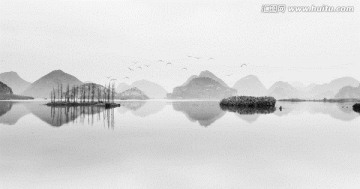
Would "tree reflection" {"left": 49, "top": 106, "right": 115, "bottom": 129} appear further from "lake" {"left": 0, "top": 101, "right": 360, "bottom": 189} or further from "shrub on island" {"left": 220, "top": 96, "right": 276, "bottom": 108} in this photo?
"shrub on island" {"left": 220, "top": 96, "right": 276, "bottom": 108}

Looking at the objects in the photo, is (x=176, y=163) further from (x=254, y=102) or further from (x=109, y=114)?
(x=254, y=102)

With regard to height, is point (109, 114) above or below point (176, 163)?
above

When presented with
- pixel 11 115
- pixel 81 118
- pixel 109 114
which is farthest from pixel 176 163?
pixel 11 115

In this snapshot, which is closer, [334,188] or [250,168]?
[334,188]

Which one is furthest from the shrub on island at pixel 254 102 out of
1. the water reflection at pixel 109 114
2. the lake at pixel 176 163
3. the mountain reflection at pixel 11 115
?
the lake at pixel 176 163

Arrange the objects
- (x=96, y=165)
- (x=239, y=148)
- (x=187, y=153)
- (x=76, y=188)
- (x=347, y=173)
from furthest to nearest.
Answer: (x=239, y=148) < (x=187, y=153) < (x=96, y=165) < (x=347, y=173) < (x=76, y=188)

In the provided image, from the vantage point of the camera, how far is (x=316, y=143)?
32.4 m

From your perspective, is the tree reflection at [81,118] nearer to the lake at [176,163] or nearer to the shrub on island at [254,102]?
the lake at [176,163]

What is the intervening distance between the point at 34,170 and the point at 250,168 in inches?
553

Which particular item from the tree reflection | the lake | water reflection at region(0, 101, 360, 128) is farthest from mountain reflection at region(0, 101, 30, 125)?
the lake

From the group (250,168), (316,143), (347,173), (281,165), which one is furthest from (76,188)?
(316,143)

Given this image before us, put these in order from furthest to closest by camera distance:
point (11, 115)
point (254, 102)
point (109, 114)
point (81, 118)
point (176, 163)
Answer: point (254, 102) < point (109, 114) < point (11, 115) < point (81, 118) < point (176, 163)

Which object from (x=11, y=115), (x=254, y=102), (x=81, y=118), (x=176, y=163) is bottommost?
(x=176, y=163)

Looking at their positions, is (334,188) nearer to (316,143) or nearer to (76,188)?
(76,188)
